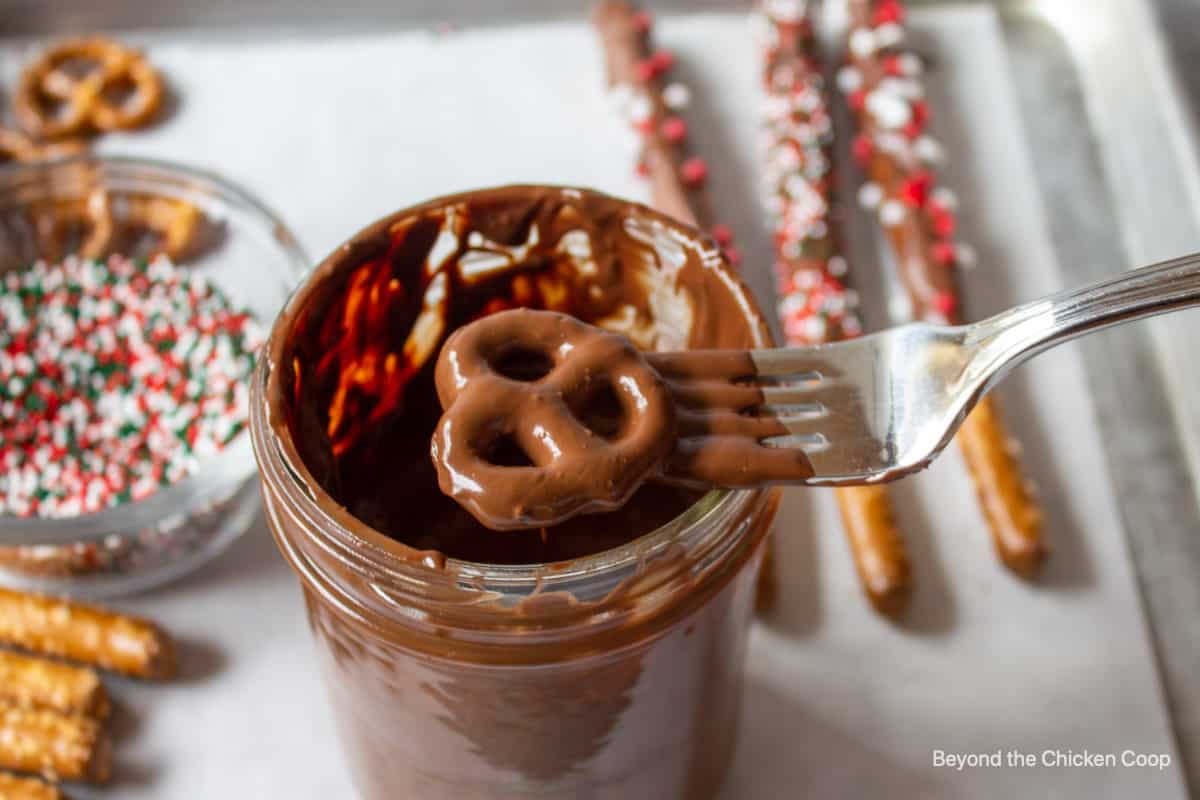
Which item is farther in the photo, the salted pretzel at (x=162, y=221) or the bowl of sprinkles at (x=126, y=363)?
the salted pretzel at (x=162, y=221)

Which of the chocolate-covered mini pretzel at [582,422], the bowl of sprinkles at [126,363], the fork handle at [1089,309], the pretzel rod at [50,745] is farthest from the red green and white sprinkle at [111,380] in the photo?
the fork handle at [1089,309]

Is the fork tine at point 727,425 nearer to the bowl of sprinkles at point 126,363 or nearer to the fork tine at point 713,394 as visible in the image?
the fork tine at point 713,394

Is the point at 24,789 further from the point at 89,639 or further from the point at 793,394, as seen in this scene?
the point at 793,394

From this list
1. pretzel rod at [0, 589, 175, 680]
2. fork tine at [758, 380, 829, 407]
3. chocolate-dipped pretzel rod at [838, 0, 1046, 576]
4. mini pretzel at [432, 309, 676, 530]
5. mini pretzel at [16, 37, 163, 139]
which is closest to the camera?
mini pretzel at [432, 309, 676, 530]

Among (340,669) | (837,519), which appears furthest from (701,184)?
(340,669)

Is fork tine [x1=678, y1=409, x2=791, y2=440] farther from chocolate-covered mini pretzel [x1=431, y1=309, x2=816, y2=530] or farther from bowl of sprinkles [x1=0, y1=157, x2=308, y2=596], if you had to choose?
bowl of sprinkles [x1=0, y1=157, x2=308, y2=596]

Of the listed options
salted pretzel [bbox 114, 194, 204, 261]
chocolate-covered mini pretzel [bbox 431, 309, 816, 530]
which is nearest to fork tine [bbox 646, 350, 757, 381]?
chocolate-covered mini pretzel [bbox 431, 309, 816, 530]
